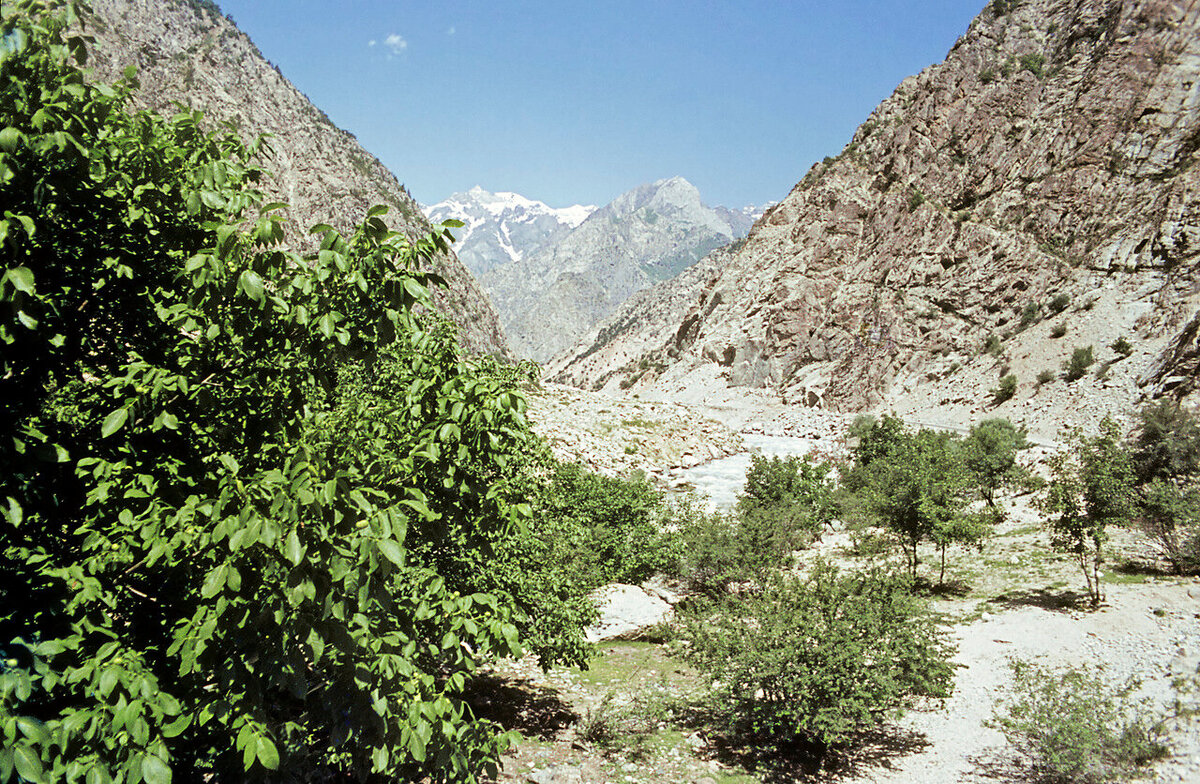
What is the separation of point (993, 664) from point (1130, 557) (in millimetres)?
10286

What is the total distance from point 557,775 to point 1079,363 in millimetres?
50815

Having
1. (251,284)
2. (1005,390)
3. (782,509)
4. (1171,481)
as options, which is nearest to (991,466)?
(1171,481)

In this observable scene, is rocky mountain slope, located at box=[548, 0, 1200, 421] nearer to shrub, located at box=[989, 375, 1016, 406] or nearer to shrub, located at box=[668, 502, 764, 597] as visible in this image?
shrub, located at box=[989, 375, 1016, 406]

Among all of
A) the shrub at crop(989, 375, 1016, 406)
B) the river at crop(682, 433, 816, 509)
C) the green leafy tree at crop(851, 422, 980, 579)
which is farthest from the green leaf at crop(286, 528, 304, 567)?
the shrub at crop(989, 375, 1016, 406)

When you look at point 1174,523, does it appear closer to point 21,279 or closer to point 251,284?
point 251,284

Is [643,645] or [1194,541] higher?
[1194,541]

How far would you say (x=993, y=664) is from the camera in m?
14.3

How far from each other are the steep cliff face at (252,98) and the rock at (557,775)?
70214 mm

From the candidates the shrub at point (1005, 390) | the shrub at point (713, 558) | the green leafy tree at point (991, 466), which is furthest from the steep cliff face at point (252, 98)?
the shrub at point (713, 558)

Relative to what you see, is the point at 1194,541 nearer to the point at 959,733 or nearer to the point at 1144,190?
the point at 959,733

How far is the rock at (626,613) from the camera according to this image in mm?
17078

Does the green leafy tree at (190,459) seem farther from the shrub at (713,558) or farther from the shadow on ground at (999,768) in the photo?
the shrub at (713,558)

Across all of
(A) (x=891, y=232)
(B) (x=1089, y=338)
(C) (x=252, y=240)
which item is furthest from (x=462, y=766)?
(A) (x=891, y=232)

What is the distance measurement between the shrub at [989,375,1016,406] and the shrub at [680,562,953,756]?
46.1 metres
